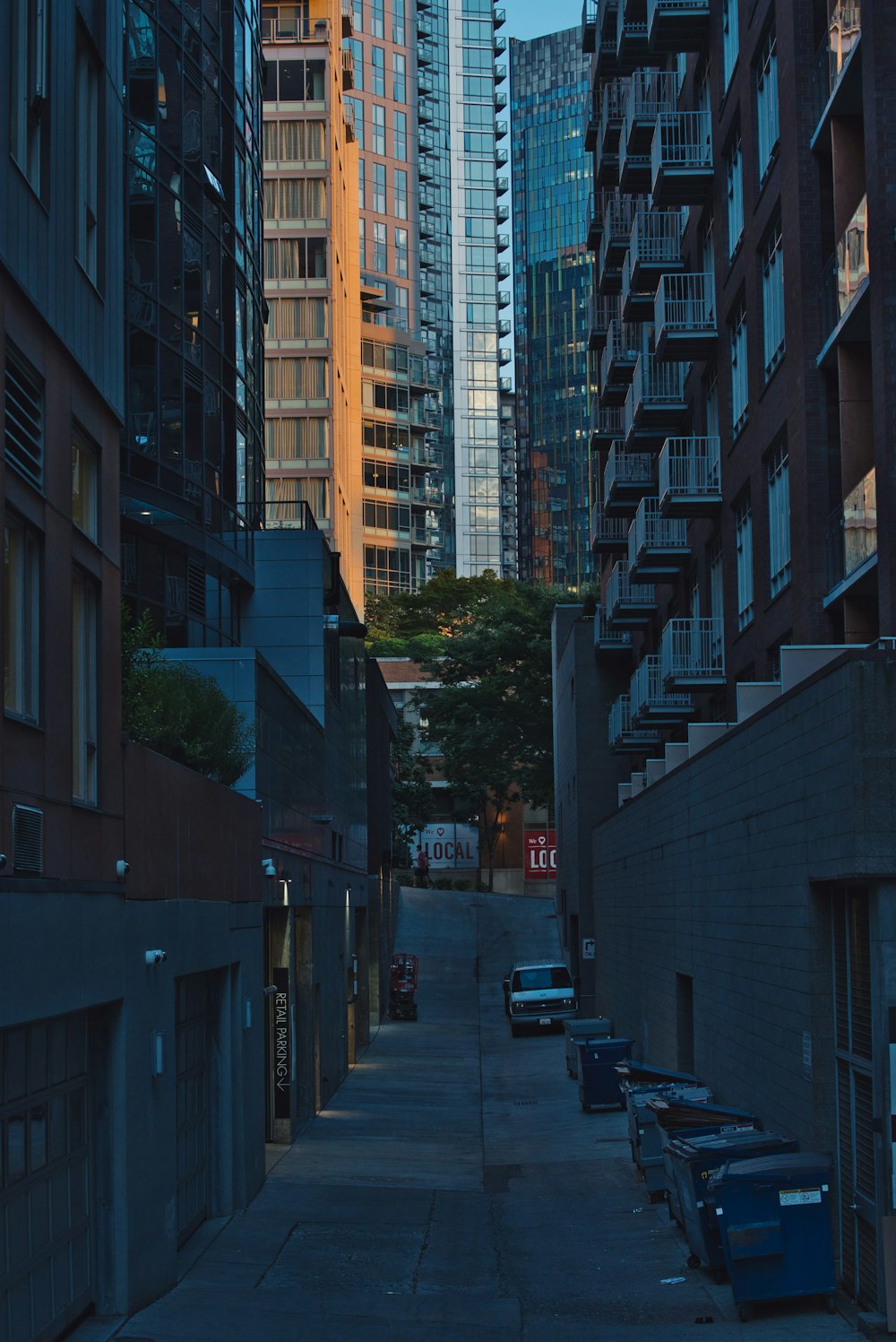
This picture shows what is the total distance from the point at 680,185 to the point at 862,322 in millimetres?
11590

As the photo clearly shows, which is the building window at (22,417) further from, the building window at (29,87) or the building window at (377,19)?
the building window at (377,19)

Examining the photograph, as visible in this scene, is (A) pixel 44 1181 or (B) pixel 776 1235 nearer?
(A) pixel 44 1181

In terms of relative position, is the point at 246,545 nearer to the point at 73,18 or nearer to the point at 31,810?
the point at 73,18

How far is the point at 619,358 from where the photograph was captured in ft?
138

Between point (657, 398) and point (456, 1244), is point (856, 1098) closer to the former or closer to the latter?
point (456, 1244)

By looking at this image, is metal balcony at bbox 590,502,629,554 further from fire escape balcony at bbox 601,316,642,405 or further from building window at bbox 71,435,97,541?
building window at bbox 71,435,97,541

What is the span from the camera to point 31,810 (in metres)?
10.7

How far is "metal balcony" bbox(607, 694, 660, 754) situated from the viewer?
40719mm

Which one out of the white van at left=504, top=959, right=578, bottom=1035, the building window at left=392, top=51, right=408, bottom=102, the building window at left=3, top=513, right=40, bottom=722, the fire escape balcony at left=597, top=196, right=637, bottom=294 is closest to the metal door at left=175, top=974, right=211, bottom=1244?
the building window at left=3, top=513, right=40, bottom=722

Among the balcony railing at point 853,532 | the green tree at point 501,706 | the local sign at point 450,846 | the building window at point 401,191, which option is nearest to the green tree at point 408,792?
the green tree at point 501,706

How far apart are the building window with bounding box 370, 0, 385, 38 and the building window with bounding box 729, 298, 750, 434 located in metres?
122

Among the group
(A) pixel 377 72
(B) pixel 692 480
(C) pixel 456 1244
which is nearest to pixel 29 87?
(C) pixel 456 1244

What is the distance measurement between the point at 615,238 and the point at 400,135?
105145mm

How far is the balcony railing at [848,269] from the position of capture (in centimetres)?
1933
